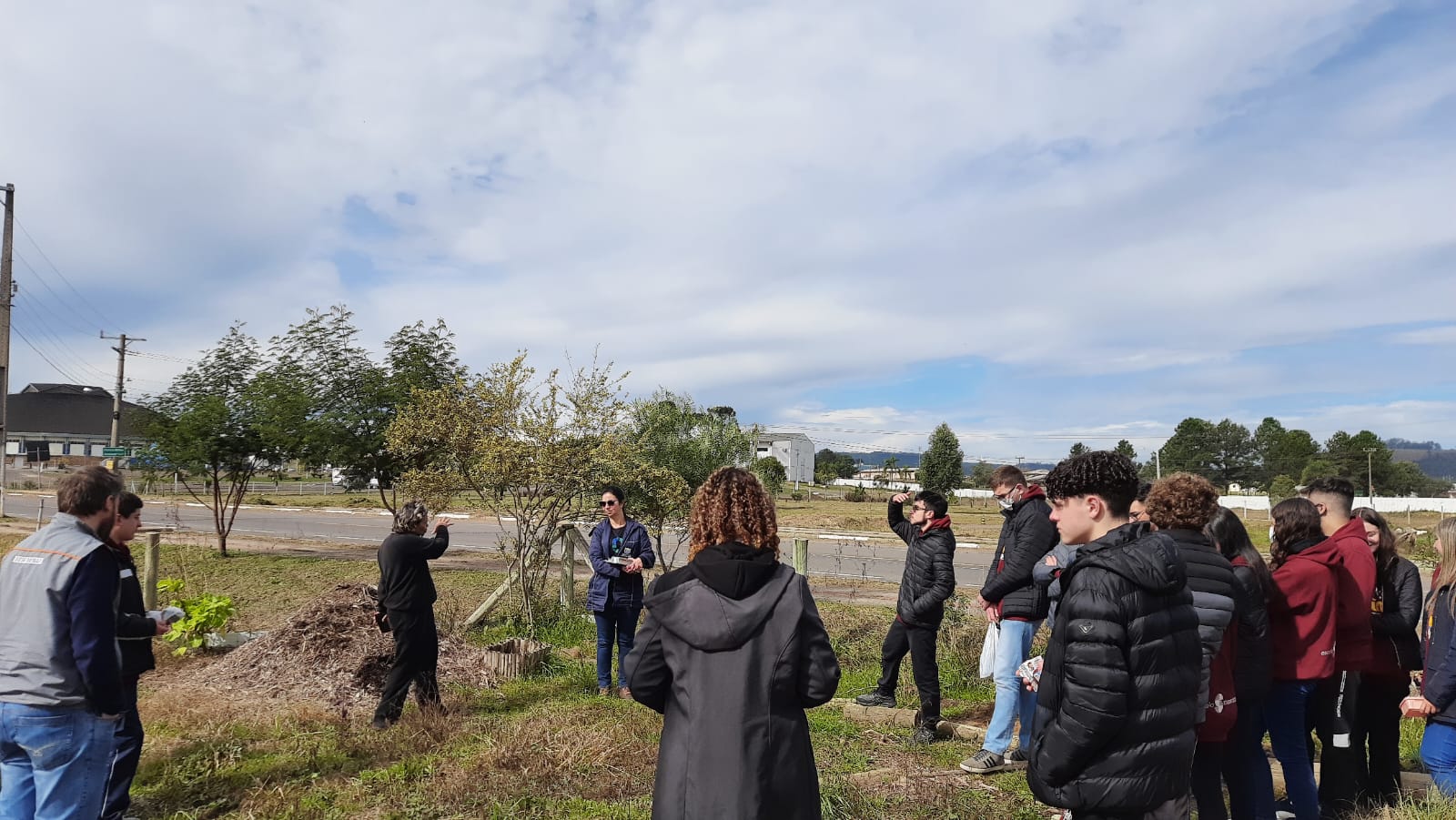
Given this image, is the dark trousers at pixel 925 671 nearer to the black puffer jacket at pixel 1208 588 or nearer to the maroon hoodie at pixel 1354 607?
A: the maroon hoodie at pixel 1354 607

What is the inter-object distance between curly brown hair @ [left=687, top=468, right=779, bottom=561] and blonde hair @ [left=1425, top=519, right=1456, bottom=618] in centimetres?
363

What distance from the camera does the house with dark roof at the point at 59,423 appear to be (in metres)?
78.0

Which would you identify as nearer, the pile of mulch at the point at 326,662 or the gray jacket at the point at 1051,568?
the gray jacket at the point at 1051,568

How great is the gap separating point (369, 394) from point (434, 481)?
17.7ft

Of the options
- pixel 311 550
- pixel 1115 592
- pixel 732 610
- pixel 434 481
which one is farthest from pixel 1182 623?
pixel 311 550

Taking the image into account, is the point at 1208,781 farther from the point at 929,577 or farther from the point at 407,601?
the point at 407,601

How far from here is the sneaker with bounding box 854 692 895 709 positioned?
21.8 ft

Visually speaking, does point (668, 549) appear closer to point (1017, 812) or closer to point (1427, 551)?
point (1017, 812)

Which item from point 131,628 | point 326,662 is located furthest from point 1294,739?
point 326,662

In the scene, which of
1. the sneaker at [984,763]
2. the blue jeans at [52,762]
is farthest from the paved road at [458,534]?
the blue jeans at [52,762]

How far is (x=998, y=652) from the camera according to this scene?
5457mm

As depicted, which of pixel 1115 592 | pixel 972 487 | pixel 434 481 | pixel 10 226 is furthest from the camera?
pixel 972 487

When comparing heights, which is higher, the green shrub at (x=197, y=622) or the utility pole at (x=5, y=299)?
the utility pole at (x=5, y=299)

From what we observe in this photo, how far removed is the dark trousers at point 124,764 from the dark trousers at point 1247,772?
5.54m
